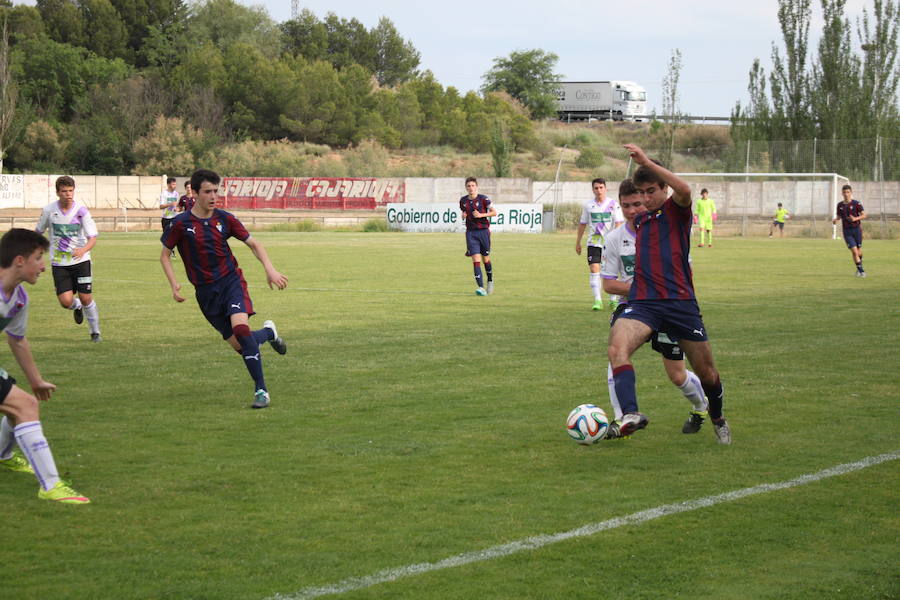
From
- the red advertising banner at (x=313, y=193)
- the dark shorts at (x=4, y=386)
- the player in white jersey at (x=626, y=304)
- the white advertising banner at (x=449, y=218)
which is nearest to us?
the dark shorts at (x=4, y=386)

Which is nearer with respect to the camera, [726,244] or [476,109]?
[726,244]

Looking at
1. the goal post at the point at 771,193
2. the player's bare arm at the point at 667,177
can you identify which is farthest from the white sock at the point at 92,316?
the goal post at the point at 771,193

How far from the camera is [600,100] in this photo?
321 ft

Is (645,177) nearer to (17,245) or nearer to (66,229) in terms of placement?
(17,245)

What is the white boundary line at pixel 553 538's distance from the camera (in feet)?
14.4

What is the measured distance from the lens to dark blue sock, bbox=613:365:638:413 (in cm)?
650

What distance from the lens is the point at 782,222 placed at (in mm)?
43844

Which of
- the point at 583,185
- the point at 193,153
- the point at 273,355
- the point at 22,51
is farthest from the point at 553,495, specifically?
the point at 22,51

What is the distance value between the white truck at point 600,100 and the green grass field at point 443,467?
278 ft

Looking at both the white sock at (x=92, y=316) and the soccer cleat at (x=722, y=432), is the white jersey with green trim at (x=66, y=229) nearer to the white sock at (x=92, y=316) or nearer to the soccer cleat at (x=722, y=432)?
the white sock at (x=92, y=316)

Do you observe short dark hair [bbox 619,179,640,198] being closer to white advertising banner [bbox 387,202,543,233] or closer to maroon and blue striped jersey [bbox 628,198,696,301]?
maroon and blue striped jersey [bbox 628,198,696,301]

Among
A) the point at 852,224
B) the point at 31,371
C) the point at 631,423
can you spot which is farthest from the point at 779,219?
the point at 31,371

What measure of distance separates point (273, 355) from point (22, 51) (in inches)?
3123

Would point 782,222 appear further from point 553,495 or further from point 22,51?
point 22,51
